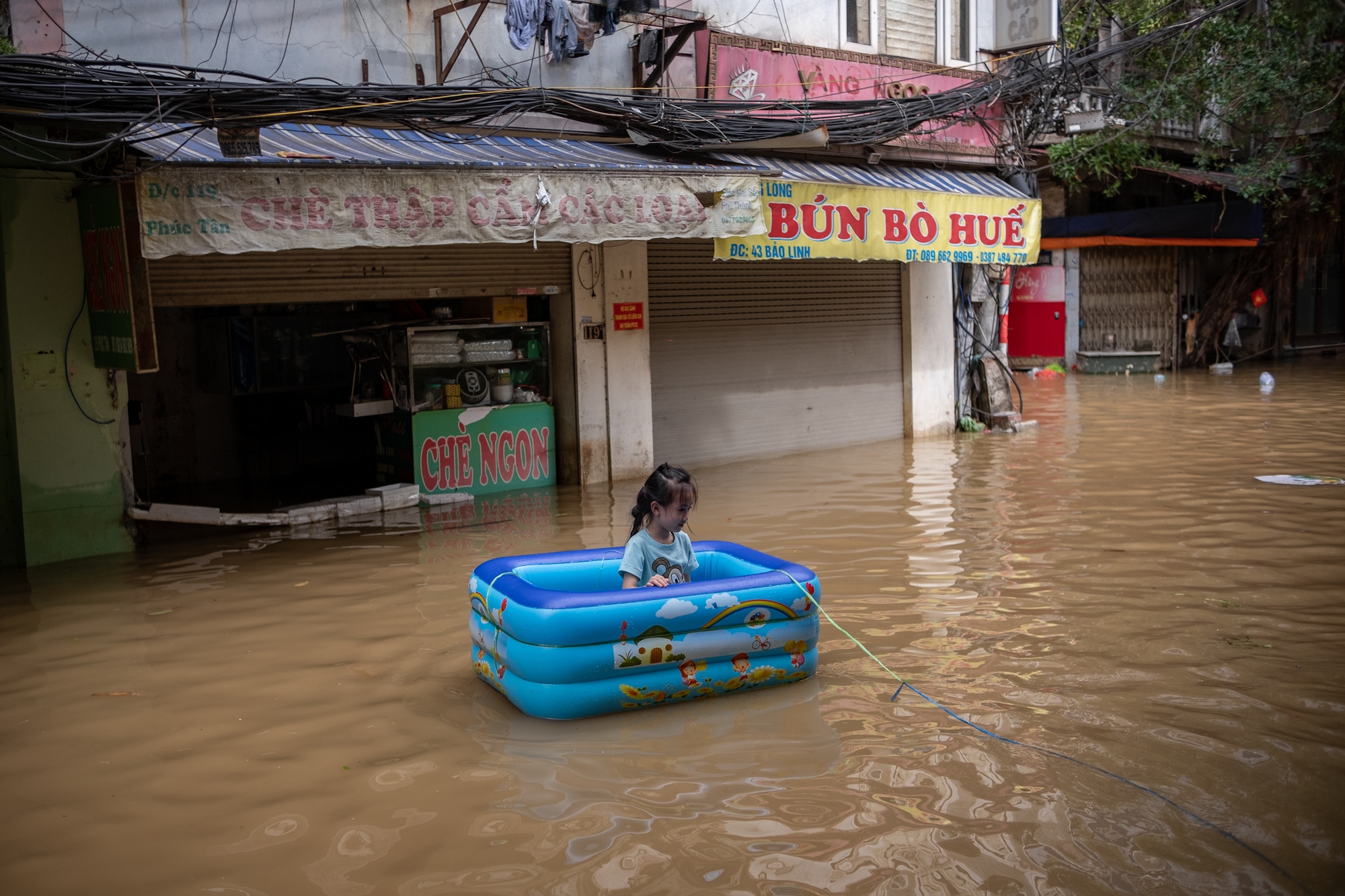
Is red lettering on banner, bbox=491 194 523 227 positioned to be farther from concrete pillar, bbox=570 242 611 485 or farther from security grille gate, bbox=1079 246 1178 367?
security grille gate, bbox=1079 246 1178 367

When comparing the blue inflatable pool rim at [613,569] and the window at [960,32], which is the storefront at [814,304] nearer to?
the window at [960,32]

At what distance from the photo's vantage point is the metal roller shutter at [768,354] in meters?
12.3

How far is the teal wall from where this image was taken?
807 cm

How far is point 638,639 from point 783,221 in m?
7.48

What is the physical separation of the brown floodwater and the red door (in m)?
15.1

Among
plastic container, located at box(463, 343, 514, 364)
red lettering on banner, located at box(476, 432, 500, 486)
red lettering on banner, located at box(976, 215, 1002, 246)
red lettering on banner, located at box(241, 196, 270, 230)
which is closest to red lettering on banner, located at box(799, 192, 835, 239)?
red lettering on banner, located at box(976, 215, 1002, 246)

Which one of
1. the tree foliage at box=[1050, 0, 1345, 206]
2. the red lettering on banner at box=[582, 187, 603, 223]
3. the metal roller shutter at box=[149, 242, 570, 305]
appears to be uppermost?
the tree foliage at box=[1050, 0, 1345, 206]

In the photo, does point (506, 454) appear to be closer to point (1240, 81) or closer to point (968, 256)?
point (968, 256)

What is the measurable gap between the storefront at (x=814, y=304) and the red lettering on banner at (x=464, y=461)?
2.27m

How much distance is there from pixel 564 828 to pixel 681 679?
125cm

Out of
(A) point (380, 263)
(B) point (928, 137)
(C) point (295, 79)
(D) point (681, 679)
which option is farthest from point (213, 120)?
(B) point (928, 137)

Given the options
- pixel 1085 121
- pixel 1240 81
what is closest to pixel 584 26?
pixel 1085 121

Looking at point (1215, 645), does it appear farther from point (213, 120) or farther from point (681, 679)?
point (213, 120)

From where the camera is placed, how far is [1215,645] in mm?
5848
